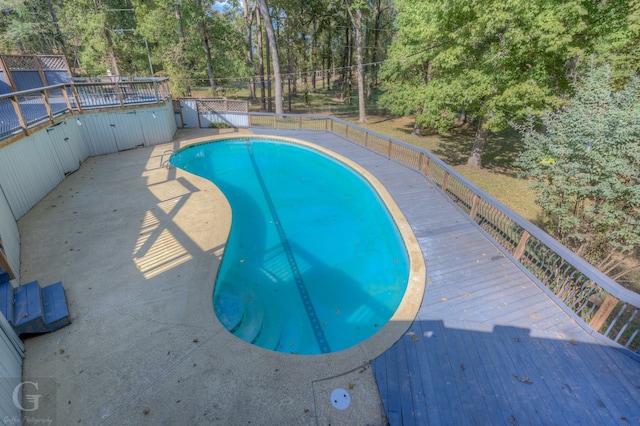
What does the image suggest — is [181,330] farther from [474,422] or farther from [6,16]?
[6,16]

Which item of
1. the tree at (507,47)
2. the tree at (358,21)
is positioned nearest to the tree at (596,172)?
the tree at (507,47)

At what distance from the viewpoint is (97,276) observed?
5.43 m

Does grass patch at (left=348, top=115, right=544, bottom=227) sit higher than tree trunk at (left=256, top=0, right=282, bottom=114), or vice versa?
tree trunk at (left=256, top=0, right=282, bottom=114)

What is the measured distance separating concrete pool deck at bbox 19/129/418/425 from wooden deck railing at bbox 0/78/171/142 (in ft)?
9.09

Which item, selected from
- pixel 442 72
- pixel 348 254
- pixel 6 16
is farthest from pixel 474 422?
pixel 6 16

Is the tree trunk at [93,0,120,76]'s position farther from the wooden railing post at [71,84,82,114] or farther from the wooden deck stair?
the wooden deck stair

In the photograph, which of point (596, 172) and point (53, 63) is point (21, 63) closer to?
point (53, 63)

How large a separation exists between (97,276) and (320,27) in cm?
2916

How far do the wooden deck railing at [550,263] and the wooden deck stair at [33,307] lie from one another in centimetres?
767

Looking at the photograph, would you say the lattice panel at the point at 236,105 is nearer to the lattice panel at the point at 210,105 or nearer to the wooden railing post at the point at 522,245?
the lattice panel at the point at 210,105

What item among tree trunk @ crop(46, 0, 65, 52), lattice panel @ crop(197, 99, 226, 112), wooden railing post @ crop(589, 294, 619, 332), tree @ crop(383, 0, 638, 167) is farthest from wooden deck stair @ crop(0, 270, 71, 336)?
tree trunk @ crop(46, 0, 65, 52)

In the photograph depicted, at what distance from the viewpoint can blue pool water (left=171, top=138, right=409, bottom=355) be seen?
5566mm

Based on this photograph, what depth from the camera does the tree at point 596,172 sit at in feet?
17.3

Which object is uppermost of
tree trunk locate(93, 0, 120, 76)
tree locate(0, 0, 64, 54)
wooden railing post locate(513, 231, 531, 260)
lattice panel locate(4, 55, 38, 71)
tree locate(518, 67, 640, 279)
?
tree locate(0, 0, 64, 54)
